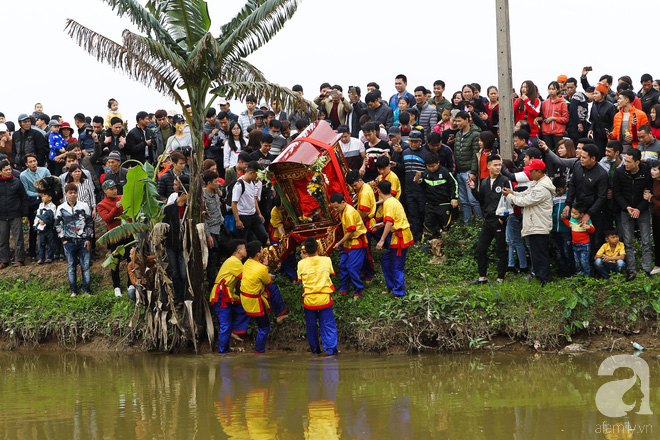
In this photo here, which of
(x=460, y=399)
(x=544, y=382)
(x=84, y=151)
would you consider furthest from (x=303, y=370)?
(x=84, y=151)

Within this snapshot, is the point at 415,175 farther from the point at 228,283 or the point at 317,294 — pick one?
the point at 228,283

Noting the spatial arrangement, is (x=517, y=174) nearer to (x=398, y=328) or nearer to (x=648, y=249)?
(x=648, y=249)

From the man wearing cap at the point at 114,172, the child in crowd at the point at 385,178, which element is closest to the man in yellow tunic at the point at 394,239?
the child in crowd at the point at 385,178

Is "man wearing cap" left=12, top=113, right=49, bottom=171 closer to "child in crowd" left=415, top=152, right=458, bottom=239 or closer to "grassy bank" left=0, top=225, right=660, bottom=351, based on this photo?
"grassy bank" left=0, top=225, right=660, bottom=351

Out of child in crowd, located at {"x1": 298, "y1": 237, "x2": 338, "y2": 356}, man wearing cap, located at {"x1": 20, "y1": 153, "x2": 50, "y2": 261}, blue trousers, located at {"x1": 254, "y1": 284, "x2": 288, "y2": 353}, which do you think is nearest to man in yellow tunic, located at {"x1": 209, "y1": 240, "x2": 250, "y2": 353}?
→ blue trousers, located at {"x1": 254, "y1": 284, "x2": 288, "y2": 353}

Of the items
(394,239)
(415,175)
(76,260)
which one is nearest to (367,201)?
(394,239)

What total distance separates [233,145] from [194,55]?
13.3 ft

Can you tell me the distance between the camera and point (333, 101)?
1534cm

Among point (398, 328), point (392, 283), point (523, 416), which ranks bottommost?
point (523, 416)

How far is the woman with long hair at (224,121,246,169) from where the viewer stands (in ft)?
47.7

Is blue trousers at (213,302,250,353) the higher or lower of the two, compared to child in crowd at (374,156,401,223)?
lower

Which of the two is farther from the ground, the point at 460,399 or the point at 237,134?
the point at 237,134

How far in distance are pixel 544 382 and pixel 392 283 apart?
335 centimetres

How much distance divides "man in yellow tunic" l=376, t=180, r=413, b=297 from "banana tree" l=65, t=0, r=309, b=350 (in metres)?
2.32
